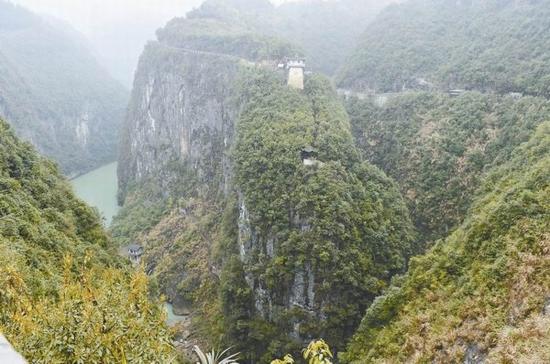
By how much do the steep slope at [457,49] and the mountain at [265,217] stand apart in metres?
9.92

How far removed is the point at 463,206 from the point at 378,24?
142ft

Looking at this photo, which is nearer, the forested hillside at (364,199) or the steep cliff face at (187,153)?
the forested hillside at (364,199)

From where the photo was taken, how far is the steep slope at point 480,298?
12141mm

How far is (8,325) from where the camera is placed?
7422 mm

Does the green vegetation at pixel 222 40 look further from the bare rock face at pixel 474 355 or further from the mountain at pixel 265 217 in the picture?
the bare rock face at pixel 474 355

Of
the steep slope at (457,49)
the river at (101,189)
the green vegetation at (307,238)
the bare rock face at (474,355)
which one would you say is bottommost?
the river at (101,189)

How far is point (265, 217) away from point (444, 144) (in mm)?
14528

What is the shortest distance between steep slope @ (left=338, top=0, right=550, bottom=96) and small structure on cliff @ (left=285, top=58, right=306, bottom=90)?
34.4 ft

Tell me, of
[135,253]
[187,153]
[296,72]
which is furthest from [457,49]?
[135,253]

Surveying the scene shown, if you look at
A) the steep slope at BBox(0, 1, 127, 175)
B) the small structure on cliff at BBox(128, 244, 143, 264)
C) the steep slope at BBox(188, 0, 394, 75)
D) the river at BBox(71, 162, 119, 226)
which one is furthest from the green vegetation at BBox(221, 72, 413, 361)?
the steep slope at BBox(0, 1, 127, 175)

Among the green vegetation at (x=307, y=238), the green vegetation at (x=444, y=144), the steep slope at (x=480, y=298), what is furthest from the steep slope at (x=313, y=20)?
the steep slope at (x=480, y=298)

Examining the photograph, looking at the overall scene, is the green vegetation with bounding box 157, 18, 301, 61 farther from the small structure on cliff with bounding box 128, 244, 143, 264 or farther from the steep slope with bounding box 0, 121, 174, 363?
the steep slope with bounding box 0, 121, 174, 363

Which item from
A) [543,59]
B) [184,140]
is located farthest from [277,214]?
[184,140]

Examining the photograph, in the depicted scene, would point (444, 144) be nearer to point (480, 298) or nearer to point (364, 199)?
point (364, 199)
